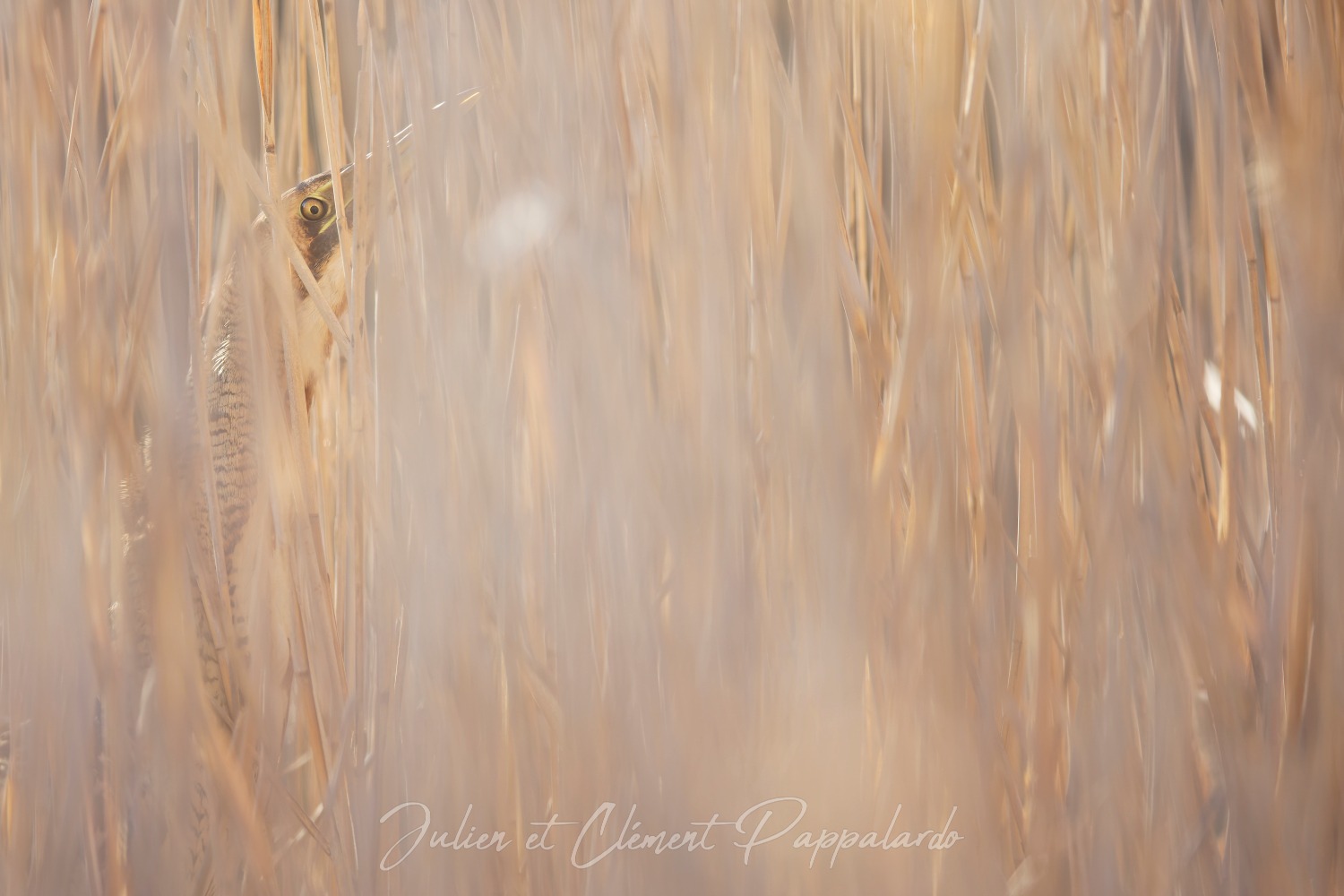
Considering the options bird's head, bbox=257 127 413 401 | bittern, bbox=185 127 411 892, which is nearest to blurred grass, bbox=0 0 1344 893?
bittern, bbox=185 127 411 892

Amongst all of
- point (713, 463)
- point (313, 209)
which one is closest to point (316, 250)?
point (313, 209)

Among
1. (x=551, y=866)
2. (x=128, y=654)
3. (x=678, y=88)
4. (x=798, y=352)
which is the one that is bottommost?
(x=551, y=866)

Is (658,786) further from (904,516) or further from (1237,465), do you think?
(1237,465)

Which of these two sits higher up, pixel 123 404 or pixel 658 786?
pixel 123 404

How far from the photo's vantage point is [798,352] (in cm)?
60

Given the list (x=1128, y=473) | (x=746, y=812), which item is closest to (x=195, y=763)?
(x=746, y=812)

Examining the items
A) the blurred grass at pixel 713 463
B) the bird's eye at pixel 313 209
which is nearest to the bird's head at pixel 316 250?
the bird's eye at pixel 313 209

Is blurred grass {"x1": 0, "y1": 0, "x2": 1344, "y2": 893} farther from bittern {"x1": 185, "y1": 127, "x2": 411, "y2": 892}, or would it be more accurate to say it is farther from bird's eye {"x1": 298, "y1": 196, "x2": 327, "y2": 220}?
bird's eye {"x1": 298, "y1": 196, "x2": 327, "y2": 220}

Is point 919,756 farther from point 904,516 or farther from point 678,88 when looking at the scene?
point 678,88

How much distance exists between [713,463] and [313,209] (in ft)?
1.93

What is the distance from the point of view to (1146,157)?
0.58m

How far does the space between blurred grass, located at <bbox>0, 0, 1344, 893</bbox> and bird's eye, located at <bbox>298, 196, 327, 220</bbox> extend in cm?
31

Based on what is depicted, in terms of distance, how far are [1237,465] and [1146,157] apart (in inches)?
7.9

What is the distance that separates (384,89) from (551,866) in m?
0.48
